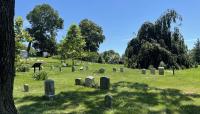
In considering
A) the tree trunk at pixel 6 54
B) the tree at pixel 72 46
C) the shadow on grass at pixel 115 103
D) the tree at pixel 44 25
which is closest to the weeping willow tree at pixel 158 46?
the tree at pixel 72 46

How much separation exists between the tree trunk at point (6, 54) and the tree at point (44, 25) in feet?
242

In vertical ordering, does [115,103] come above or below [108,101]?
below

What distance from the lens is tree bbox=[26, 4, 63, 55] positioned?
82.2 m

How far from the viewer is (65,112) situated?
472 inches

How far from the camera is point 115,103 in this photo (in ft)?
44.3

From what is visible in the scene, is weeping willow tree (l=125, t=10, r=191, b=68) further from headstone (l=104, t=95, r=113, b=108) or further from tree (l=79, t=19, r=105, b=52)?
tree (l=79, t=19, r=105, b=52)

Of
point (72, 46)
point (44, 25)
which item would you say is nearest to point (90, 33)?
point (44, 25)

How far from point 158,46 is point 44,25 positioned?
4751 cm

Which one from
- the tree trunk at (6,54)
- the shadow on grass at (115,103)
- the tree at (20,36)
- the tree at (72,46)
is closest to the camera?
the tree trunk at (6,54)

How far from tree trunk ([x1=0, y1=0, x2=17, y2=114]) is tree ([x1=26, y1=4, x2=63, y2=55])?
7388cm

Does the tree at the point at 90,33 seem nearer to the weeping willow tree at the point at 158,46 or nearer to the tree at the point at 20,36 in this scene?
the weeping willow tree at the point at 158,46

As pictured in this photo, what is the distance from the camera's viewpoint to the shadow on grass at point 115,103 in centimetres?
1245

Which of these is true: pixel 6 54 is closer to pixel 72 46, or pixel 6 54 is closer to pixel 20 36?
pixel 20 36

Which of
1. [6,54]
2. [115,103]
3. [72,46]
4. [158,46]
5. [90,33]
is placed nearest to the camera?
[6,54]
